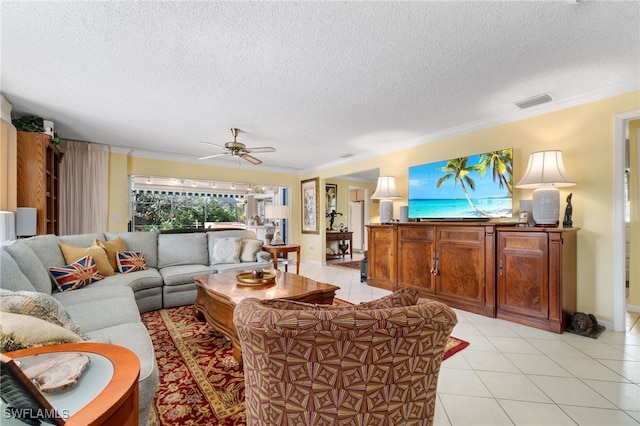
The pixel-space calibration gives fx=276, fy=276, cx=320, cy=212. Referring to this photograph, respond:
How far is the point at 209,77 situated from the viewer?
250 cm

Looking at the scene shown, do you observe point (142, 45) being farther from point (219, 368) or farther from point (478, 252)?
point (478, 252)

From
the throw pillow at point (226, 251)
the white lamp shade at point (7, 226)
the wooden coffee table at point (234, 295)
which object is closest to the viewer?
the wooden coffee table at point (234, 295)

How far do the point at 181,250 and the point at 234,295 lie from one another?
209 centimetres

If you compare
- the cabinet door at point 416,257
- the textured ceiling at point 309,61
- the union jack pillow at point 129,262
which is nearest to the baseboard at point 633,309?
the cabinet door at point 416,257

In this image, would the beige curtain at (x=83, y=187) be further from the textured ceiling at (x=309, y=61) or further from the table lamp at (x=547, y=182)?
the table lamp at (x=547, y=182)

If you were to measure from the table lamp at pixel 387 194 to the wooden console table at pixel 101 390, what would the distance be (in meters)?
3.97

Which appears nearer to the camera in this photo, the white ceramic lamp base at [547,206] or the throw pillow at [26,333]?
the throw pillow at [26,333]

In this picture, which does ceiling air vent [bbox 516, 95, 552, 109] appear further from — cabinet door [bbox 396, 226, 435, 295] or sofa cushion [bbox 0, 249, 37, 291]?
sofa cushion [bbox 0, 249, 37, 291]

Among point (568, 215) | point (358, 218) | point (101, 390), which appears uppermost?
point (568, 215)

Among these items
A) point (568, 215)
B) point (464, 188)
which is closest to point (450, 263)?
point (464, 188)

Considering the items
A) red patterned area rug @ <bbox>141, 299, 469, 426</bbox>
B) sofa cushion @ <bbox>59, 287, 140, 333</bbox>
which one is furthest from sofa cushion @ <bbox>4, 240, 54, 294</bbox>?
red patterned area rug @ <bbox>141, 299, 469, 426</bbox>

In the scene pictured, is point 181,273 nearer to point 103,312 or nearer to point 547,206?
point 103,312

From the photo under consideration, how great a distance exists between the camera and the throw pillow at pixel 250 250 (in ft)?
13.4

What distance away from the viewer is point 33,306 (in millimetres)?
1078
